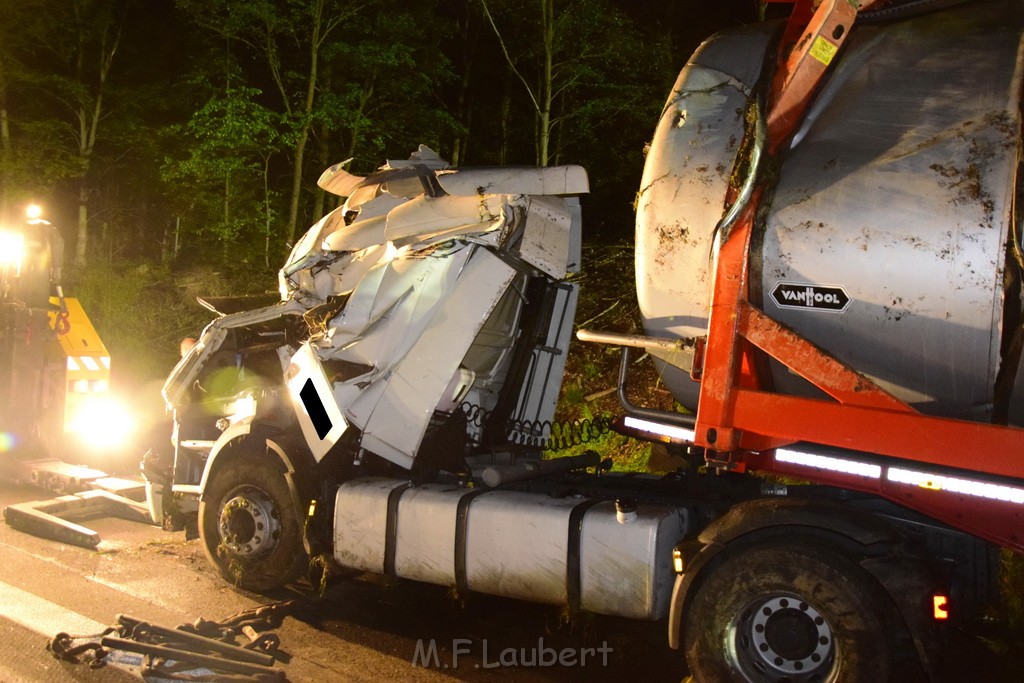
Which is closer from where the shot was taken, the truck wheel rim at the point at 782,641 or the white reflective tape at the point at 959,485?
the white reflective tape at the point at 959,485

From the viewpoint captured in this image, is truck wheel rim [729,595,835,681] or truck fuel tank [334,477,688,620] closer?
truck wheel rim [729,595,835,681]

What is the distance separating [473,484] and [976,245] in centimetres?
345

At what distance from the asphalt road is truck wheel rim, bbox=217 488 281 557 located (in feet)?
1.18

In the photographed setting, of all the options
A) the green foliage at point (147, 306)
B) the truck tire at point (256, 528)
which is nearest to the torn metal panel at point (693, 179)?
the truck tire at point (256, 528)

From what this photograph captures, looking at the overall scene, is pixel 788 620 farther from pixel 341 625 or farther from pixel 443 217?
pixel 443 217

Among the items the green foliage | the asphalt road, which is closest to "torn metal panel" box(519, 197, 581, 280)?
the asphalt road

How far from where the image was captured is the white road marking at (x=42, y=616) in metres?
5.04

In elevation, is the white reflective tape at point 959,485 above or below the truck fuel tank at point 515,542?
above

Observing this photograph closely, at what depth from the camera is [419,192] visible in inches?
237

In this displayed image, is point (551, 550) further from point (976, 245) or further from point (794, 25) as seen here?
point (794, 25)

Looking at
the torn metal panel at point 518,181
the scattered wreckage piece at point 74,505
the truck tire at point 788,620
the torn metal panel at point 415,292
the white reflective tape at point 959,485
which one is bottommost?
the scattered wreckage piece at point 74,505

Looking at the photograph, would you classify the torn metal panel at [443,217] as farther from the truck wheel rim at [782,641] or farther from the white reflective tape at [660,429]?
the truck wheel rim at [782,641]

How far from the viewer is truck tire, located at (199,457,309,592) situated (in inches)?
232

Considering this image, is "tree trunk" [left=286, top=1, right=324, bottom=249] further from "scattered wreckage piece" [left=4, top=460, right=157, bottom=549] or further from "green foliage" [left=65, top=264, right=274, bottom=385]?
"scattered wreckage piece" [left=4, top=460, right=157, bottom=549]
